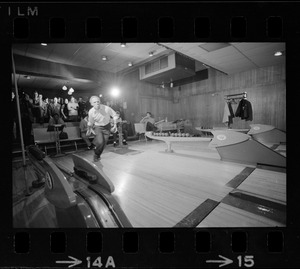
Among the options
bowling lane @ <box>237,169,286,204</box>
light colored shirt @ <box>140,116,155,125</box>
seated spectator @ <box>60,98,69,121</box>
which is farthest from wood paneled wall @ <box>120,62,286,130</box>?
bowling lane @ <box>237,169,286,204</box>

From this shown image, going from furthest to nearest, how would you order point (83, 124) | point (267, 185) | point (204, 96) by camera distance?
point (204, 96) < point (83, 124) < point (267, 185)

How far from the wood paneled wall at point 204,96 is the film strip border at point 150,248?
16.7 feet

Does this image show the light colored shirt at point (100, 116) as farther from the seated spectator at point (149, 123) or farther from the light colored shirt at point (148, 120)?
the light colored shirt at point (148, 120)

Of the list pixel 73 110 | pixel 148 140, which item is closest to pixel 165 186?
pixel 73 110

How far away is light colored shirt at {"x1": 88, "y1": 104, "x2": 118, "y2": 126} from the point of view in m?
3.11

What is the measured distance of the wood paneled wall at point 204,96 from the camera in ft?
17.0

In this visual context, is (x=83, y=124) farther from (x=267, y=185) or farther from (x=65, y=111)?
(x=267, y=185)

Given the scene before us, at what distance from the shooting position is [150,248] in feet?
3.79
